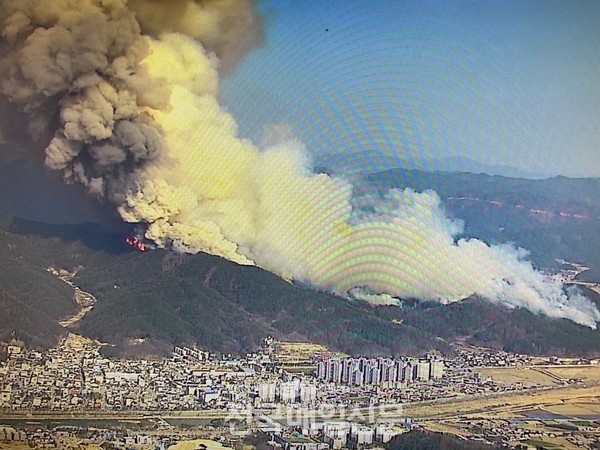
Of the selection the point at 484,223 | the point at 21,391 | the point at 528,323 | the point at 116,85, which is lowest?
the point at 21,391

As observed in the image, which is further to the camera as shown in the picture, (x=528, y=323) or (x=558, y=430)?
(x=528, y=323)

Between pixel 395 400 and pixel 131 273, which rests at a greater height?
pixel 131 273

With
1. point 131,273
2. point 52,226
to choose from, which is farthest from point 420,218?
point 52,226

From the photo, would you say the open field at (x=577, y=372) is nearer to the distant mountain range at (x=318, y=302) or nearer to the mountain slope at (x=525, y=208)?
the distant mountain range at (x=318, y=302)

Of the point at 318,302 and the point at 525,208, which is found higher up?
the point at 525,208

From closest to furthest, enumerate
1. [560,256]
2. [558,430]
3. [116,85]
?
[558,430] < [560,256] < [116,85]

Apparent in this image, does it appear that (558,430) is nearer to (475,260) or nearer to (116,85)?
(475,260)

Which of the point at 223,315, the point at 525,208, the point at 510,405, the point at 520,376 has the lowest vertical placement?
the point at 510,405

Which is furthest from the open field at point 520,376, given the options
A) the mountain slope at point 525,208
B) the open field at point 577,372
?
the mountain slope at point 525,208

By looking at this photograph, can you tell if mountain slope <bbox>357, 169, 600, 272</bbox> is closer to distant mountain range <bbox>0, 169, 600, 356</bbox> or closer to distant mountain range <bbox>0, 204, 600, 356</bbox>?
distant mountain range <bbox>0, 169, 600, 356</bbox>

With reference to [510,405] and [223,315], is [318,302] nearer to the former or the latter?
[223,315]

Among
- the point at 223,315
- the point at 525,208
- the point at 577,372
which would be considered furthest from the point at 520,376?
the point at 223,315
